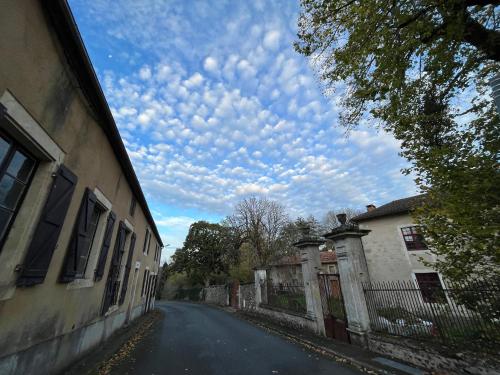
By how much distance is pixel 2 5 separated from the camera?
2645mm

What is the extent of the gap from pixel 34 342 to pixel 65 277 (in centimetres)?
103

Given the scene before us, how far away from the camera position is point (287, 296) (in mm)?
10859

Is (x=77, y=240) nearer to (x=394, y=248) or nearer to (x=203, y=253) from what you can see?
(x=394, y=248)

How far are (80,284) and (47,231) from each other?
232cm

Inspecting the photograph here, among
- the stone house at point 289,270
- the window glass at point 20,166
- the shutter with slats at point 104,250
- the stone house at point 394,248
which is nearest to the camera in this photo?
the window glass at point 20,166

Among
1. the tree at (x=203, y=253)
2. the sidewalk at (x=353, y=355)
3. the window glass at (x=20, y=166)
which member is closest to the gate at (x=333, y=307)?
A: the sidewalk at (x=353, y=355)

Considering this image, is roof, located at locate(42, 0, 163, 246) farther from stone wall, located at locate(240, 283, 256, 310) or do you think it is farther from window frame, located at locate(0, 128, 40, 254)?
stone wall, located at locate(240, 283, 256, 310)

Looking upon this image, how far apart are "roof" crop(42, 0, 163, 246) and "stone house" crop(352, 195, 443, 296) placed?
55.1 ft

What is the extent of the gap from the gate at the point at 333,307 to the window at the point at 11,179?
8.12m

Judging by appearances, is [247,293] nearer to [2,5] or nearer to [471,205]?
[471,205]

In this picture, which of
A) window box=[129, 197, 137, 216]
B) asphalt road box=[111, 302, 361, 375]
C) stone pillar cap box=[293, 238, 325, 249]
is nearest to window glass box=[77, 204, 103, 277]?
asphalt road box=[111, 302, 361, 375]

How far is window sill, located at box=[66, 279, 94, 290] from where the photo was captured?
15.8ft

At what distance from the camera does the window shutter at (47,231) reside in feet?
10.9

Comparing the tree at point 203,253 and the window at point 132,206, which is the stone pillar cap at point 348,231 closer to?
the window at point 132,206
